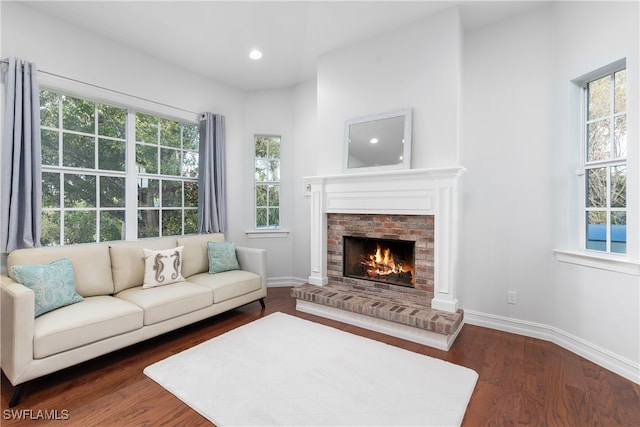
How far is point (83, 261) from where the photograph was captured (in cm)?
277

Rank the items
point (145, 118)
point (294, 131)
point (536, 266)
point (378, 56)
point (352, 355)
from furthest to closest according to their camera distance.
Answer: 1. point (294, 131)
2. point (145, 118)
3. point (378, 56)
4. point (536, 266)
5. point (352, 355)

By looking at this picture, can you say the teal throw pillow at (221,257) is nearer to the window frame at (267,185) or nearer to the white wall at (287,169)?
the white wall at (287,169)

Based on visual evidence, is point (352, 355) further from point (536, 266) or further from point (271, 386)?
point (536, 266)

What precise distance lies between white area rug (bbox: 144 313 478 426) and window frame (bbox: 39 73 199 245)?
6.04 feet

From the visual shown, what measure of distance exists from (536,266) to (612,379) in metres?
1.00

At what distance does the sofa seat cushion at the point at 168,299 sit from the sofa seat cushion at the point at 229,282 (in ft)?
0.32

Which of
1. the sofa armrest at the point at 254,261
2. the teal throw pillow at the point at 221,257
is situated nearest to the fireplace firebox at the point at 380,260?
the sofa armrest at the point at 254,261

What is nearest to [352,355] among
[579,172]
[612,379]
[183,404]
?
[183,404]

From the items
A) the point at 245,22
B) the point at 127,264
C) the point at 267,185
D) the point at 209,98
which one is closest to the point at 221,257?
the point at 127,264

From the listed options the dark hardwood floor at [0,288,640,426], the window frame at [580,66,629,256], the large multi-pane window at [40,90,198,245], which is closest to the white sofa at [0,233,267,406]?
the dark hardwood floor at [0,288,640,426]

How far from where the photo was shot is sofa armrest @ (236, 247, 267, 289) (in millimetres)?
3719

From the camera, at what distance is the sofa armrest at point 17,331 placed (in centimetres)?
190

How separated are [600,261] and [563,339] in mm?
791

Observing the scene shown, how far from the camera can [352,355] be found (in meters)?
2.54
